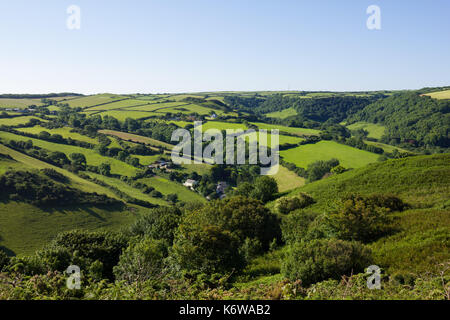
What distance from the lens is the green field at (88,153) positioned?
102m

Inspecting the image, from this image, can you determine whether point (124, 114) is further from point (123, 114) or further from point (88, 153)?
point (88, 153)

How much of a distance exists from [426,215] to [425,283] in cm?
1466

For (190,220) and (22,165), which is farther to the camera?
(22,165)

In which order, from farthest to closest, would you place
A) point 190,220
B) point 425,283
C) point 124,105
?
1. point 124,105
2. point 190,220
3. point 425,283

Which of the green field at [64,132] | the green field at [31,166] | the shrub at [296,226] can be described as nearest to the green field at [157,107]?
the green field at [64,132]

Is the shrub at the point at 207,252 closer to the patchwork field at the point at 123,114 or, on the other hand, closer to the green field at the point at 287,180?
the green field at the point at 287,180

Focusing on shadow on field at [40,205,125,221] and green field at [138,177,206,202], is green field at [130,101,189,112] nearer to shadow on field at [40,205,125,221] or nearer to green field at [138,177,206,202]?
green field at [138,177,206,202]

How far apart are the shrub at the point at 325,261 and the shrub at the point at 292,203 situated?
22255 millimetres

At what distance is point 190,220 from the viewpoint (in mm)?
27828

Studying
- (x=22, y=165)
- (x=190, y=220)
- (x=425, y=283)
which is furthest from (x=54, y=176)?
(x=425, y=283)

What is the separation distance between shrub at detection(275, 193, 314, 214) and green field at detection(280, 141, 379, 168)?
56861mm

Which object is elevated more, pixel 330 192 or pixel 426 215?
pixel 426 215

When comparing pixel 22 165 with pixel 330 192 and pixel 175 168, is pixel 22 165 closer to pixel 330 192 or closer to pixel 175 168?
pixel 175 168

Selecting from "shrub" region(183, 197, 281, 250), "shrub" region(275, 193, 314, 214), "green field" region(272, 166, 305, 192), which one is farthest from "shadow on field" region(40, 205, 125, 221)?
"shrub" region(183, 197, 281, 250)
